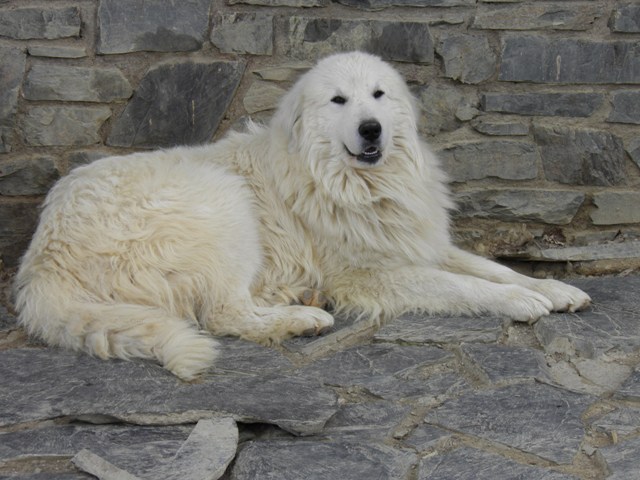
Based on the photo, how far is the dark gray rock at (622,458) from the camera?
2.64 m

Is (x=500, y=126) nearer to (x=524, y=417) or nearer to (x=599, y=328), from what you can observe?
(x=599, y=328)

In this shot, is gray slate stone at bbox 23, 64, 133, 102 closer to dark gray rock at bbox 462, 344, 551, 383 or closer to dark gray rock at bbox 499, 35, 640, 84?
dark gray rock at bbox 499, 35, 640, 84

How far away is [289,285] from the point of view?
14.3ft

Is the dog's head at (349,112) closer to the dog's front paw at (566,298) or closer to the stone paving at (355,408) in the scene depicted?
the stone paving at (355,408)

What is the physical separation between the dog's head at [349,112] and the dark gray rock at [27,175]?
1512 millimetres

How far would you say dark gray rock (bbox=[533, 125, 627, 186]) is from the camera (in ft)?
16.1

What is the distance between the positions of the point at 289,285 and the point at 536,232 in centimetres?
173

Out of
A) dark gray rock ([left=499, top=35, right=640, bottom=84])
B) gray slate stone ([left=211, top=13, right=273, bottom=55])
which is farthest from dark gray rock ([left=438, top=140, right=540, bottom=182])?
gray slate stone ([left=211, top=13, right=273, bottom=55])

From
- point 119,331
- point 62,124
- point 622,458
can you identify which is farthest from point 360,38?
point 622,458

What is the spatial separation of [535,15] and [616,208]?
128cm

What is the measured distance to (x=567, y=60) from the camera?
481cm

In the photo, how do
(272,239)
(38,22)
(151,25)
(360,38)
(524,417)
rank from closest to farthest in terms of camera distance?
(524,417), (272,239), (38,22), (151,25), (360,38)

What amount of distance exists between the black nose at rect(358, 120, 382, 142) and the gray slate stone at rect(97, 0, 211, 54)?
4.31ft

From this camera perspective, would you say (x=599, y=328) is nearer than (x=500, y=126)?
Yes
